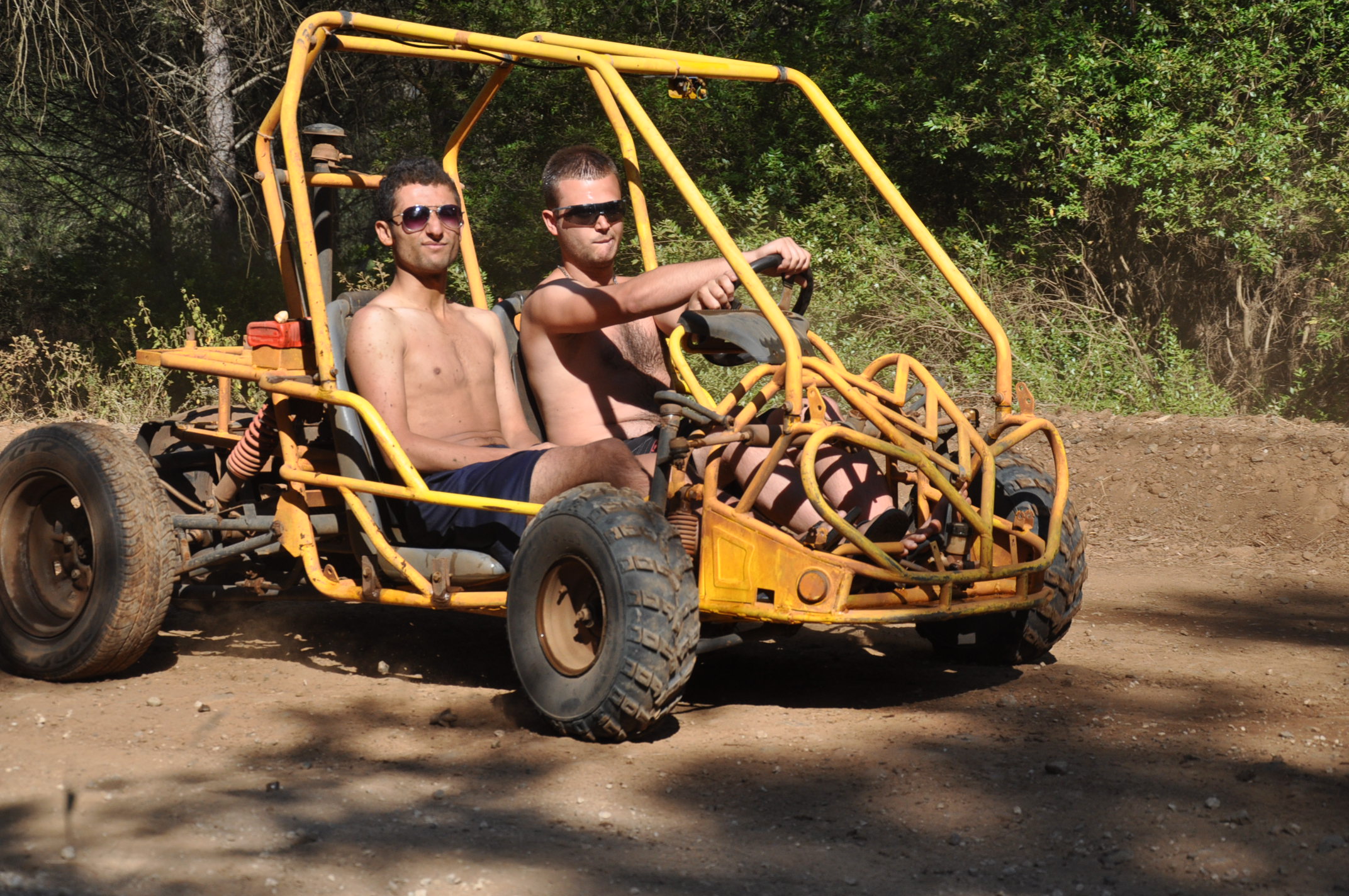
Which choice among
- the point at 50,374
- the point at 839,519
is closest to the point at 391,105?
the point at 50,374

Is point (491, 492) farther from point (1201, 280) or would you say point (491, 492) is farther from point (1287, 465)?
point (1201, 280)

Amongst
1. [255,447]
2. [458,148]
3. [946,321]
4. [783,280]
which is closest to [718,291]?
[783,280]

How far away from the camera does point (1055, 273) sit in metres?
11.6

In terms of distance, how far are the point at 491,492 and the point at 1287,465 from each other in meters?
5.44

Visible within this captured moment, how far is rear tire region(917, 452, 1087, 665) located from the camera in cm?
467

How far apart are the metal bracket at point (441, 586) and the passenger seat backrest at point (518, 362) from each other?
0.87 m

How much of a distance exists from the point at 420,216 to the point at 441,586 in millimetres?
1300

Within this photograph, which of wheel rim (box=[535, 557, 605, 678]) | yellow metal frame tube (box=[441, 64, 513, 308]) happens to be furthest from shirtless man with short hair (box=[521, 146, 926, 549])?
yellow metal frame tube (box=[441, 64, 513, 308])

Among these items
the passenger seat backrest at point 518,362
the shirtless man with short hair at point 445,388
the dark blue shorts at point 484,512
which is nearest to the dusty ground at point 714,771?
the dark blue shorts at point 484,512

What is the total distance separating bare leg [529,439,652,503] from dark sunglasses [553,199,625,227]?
0.92 metres

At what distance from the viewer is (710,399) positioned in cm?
526

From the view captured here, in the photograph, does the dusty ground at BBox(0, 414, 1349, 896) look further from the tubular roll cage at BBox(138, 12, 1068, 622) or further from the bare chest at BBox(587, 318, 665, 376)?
the bare chest at BBox(587, 318, 665, 376)

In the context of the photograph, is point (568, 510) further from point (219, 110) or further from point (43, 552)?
point (219, 110)

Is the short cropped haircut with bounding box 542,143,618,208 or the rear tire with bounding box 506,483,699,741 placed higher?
the short cropped haircut with bounding box 542,143,618,208
